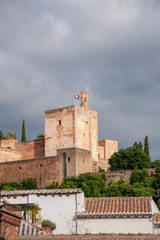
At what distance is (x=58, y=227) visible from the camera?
66.5 feet

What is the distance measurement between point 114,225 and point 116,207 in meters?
1.04

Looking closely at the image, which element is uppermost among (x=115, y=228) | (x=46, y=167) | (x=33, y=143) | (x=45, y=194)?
(x=33, y=143)

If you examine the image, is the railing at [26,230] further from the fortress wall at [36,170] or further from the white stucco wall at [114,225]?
the fortress wall at [36,170]

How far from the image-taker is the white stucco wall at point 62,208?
66.7 ft

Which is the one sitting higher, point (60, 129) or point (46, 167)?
point (60, 129)

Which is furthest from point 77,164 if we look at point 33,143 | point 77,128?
point 33,143

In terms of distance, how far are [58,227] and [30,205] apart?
1644 mm

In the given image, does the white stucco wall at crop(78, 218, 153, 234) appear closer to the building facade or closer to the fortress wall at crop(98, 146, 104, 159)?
the building facade

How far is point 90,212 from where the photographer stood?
20516 mm

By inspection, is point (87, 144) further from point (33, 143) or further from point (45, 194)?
point (45, 194)

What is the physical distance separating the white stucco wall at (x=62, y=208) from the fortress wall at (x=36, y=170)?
2956cm

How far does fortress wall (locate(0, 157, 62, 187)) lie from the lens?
51062 millimetres

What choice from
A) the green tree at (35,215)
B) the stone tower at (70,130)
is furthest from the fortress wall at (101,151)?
the green tree at (35,215)

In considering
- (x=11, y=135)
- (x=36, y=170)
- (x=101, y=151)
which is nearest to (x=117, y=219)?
(x=36, y=170)
